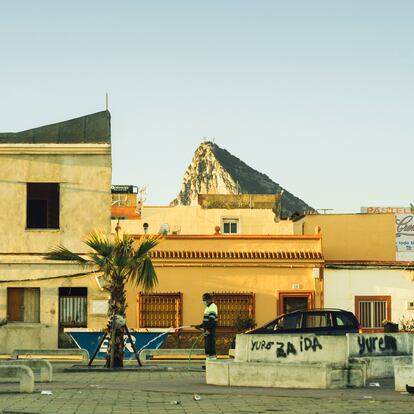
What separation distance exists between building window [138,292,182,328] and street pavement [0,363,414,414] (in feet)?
61.7

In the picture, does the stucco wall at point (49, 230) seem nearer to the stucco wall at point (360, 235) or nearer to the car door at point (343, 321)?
the car door at point (343, 321)

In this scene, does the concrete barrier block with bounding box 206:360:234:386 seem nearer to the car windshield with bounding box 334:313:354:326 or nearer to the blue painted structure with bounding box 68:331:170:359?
the blue painted structure with bounding box 68:331:170:359

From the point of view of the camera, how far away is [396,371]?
17.5m

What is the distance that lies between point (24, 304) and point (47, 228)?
264cm

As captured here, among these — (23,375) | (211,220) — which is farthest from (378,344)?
(211,220)

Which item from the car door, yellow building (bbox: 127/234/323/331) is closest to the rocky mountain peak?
yellow building (bbox: 127/234/323/331)

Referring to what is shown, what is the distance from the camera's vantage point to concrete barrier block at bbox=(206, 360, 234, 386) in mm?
19859

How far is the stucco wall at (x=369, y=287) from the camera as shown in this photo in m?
41.2

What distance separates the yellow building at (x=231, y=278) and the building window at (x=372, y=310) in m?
1.58

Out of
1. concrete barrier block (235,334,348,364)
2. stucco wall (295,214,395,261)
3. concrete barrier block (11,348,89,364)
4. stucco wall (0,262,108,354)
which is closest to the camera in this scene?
concrete barrier block (235,334,348,364)

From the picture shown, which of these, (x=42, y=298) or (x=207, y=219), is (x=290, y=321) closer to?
(x=42, y=298)

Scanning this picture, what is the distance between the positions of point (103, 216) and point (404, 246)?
1899cm

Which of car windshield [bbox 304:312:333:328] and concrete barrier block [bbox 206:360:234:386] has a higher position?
car windshield [bbox 304:312:333:328]

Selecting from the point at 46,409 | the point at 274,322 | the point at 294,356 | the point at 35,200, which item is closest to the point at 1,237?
the point at 35,200
